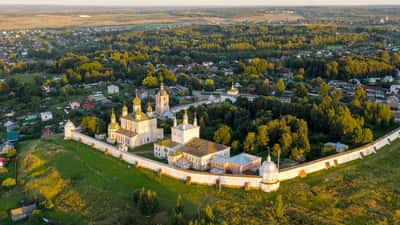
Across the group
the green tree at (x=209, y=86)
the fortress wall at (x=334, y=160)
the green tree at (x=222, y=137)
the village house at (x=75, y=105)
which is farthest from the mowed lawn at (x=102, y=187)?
the green tree at (x=209, y=86)

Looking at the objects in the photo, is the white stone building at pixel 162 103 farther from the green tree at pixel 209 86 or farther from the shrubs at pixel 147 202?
the green tree at pixel 209 86

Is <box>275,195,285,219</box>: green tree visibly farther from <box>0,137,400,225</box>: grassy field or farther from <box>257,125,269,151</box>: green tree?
<box>257,125,269,151</box>: green tree

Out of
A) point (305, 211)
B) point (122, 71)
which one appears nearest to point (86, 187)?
point (305, 211)

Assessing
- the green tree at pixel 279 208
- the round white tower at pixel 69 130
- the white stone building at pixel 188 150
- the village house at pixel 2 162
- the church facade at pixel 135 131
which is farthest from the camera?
the round white tower at pixel 69 130

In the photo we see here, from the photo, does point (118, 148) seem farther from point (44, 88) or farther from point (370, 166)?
point (44, 88)

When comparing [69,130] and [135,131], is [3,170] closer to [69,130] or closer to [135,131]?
[69,130]

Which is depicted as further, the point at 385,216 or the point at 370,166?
the point at 370,166

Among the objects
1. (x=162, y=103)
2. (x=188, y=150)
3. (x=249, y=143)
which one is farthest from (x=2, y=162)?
(x=249, y=143)
